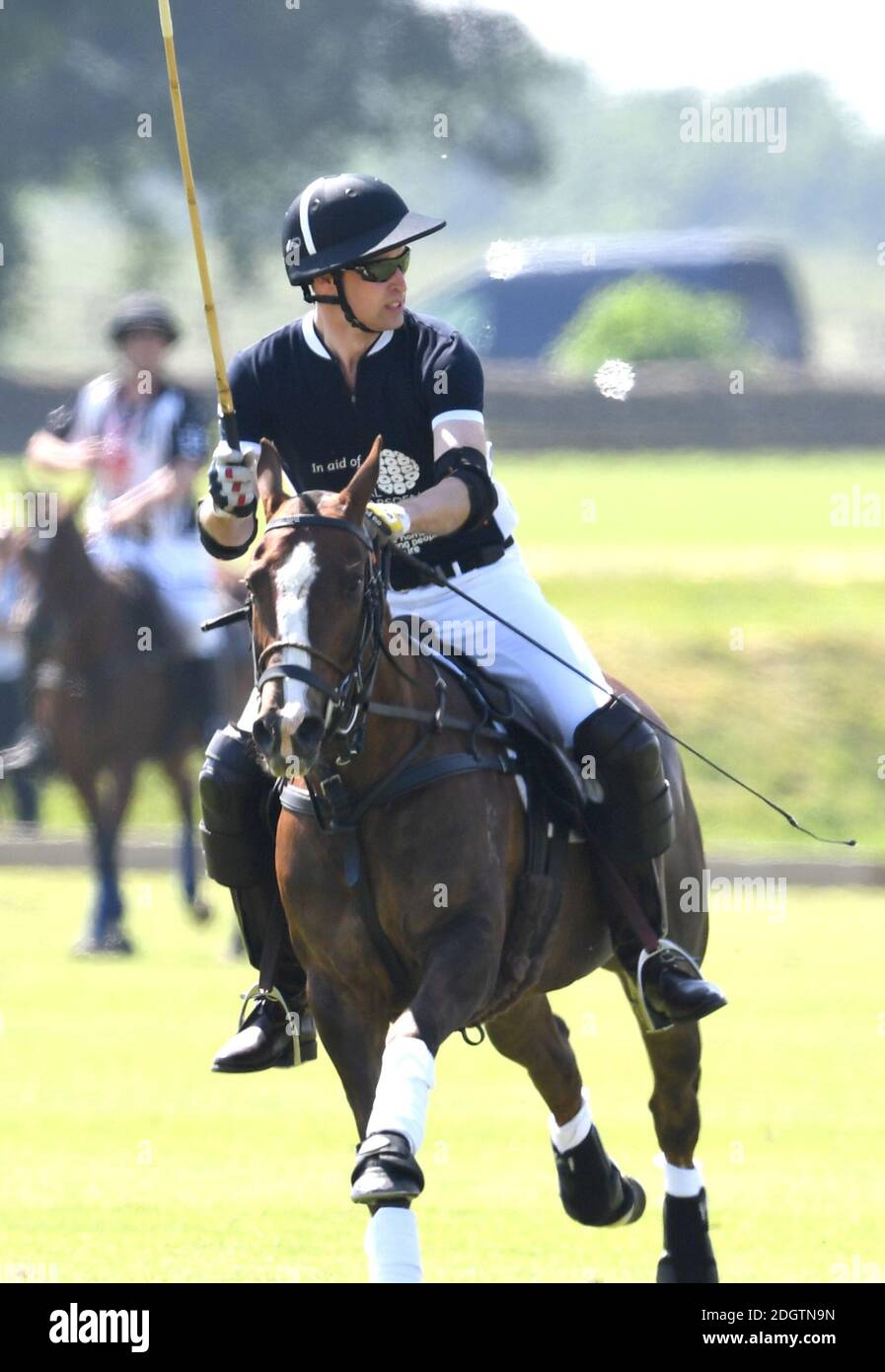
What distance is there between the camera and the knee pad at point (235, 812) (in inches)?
273

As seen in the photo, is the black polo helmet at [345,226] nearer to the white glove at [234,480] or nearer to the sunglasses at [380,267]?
the sunglasses at [380,267]

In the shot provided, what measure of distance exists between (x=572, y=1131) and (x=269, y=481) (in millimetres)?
2578

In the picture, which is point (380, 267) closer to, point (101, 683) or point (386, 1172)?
point (386, 1172)

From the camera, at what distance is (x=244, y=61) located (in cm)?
4166

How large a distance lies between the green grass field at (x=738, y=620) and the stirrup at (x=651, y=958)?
14.1 m

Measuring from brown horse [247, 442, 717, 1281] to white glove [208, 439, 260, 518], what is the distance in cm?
16

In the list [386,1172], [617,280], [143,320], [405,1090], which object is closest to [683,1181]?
[405,1090]

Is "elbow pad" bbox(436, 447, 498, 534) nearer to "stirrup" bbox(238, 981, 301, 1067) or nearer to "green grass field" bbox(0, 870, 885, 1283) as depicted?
"stirrup" bbox(238, 981, 301, 1067)

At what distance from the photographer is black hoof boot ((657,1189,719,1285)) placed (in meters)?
7.57

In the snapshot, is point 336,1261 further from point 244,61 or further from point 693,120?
point 244,61

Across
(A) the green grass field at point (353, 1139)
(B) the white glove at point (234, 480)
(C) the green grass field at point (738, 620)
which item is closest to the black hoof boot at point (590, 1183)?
(A) the green grass field at point (353, 1139)

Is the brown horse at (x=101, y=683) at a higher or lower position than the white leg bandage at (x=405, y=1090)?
lower

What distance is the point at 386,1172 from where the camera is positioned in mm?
5766
